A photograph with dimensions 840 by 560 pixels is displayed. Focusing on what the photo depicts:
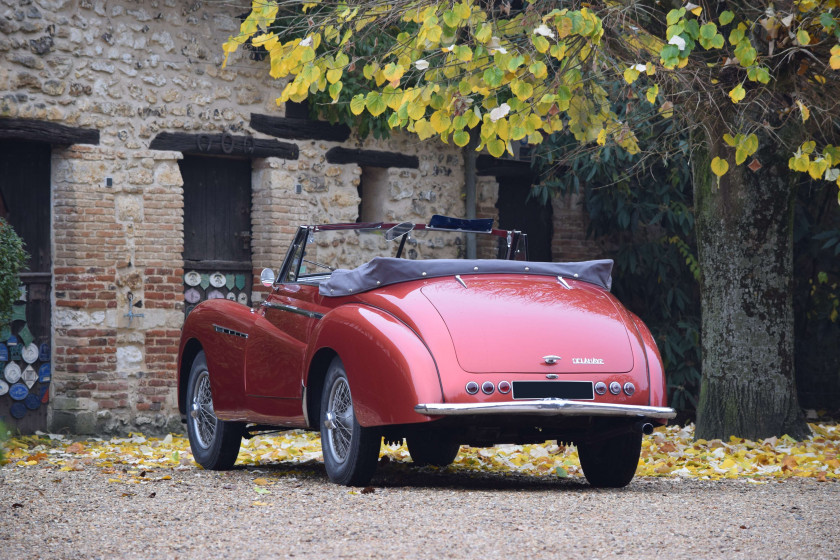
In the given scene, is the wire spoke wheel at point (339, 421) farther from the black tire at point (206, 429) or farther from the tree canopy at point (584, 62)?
the tree canopy at point (584, 62)

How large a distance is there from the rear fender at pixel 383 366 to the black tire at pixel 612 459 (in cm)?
134

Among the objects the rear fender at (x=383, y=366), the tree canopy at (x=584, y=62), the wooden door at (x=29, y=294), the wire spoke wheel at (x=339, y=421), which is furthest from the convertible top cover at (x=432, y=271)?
the wooden door at (x=29, y=294)

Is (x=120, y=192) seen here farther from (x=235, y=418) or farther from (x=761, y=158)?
(x=761, y=158)

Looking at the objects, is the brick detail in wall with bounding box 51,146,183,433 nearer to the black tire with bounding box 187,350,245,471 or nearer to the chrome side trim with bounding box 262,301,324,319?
the black tire with bounding box 187,350,245,471

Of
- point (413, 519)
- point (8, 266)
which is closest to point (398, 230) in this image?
point (413, 519)

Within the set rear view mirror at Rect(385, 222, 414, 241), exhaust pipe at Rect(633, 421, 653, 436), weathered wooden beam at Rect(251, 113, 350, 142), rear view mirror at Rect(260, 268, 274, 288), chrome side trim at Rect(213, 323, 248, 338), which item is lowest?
exhaust pipe at Rect(633, 421, 653, 436)

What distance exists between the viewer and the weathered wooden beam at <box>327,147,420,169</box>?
13070 millimetres

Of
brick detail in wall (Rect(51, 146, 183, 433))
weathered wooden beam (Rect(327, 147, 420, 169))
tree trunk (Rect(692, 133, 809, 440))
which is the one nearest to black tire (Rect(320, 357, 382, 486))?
tree trunk (Rect(692, 133, 809, 440))

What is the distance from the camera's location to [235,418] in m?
7.45

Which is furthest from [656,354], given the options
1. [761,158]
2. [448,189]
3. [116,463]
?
[448,189]

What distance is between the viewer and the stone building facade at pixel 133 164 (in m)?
11.2

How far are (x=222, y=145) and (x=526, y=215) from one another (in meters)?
4.58

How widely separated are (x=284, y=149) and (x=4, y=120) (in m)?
3.00

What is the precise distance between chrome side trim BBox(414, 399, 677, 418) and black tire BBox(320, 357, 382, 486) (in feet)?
1.67
